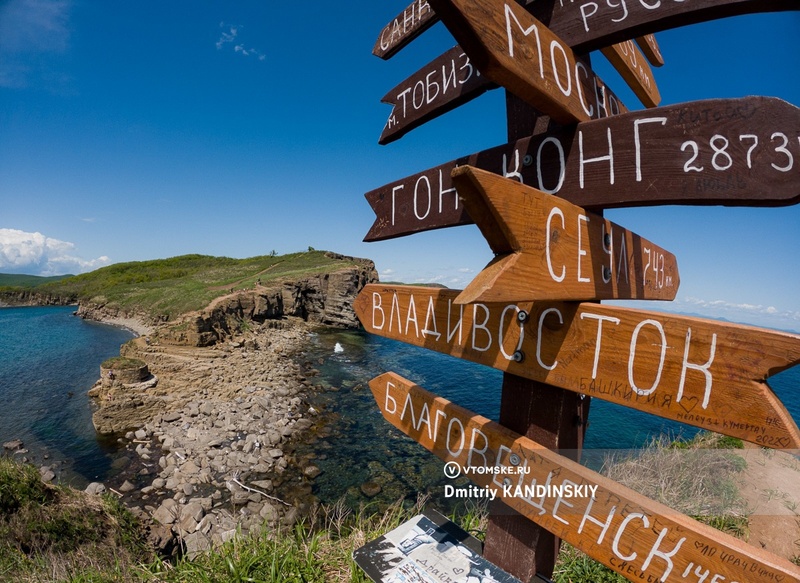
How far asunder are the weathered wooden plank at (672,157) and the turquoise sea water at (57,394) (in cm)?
1395

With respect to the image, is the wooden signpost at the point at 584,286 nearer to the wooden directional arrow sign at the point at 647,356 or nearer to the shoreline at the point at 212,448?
the wooden directional arrow sign at the point at 647,356

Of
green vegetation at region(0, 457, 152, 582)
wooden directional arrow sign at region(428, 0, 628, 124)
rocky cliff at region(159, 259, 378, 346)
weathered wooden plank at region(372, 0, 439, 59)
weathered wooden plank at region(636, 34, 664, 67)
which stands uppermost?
weathered wooden plank at region(372, 0, 439, 59)

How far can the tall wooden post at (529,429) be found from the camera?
1.69 metres

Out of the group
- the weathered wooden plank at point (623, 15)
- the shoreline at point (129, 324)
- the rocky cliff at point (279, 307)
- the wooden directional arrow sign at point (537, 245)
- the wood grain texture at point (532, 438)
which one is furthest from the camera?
the shoreline at point (129, 324)

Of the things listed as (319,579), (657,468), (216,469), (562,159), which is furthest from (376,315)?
(216,469)

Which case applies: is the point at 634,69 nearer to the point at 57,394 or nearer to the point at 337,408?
the point at 337,408

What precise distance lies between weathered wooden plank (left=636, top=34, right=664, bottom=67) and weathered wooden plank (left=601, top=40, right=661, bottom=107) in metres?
0.05

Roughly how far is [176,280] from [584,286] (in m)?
55.2

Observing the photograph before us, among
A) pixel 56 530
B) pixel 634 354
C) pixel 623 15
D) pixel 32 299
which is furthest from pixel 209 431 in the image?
pixel 32 299

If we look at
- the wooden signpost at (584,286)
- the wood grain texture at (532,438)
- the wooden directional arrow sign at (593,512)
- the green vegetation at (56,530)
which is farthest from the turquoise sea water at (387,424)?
the wooden signpost at (584,286)

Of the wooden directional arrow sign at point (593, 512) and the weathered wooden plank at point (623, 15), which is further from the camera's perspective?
the weathered wooden plank at point (623, 15)

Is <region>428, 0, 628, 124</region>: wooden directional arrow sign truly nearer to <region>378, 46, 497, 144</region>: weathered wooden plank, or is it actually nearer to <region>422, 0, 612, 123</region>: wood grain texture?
<region>422, 0, 612, 123</region>: wood grain texture

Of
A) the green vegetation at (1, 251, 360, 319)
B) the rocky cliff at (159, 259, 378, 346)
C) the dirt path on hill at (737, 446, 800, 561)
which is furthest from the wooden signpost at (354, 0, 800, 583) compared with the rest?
the green vegetation at (1, 251, 360, 319)

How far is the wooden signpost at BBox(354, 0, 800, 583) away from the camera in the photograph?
1.06 metres
